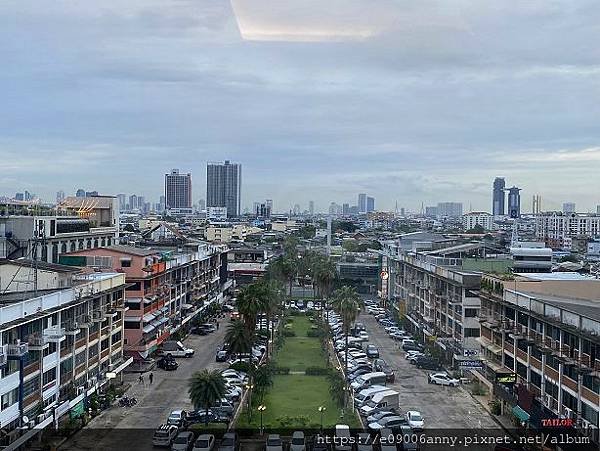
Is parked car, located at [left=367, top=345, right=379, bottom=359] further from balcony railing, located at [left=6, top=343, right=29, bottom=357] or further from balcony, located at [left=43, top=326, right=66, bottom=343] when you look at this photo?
balcony railing, located at [left=6, top=343, right=29, bottom=357]

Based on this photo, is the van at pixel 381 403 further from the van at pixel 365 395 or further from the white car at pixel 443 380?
the white car at pixel 443 380

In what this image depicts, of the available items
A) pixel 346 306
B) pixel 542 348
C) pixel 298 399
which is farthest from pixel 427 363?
pixel 542 348

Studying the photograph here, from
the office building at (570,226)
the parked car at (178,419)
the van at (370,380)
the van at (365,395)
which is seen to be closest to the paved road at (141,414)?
the parked car at (178,419)

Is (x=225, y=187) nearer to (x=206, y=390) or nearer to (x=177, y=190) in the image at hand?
(x=177, y=190)

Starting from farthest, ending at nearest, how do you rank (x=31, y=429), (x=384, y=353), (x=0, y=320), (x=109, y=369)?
(x=384, y=353) < (x=109, y=369) < (x=31, y=429) < (x=0, y=320)

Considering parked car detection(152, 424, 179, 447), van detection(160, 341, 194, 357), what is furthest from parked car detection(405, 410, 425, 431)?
van detection(160, 341, 194, 357)

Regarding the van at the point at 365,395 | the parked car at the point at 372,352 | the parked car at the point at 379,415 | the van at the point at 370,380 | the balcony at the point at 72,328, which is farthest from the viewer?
the parked car at the point at 372,352

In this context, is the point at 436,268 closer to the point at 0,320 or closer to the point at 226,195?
the point at 0,320

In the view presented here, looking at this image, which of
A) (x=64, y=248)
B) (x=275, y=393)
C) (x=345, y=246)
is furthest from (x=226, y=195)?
(x=275, y=393)
